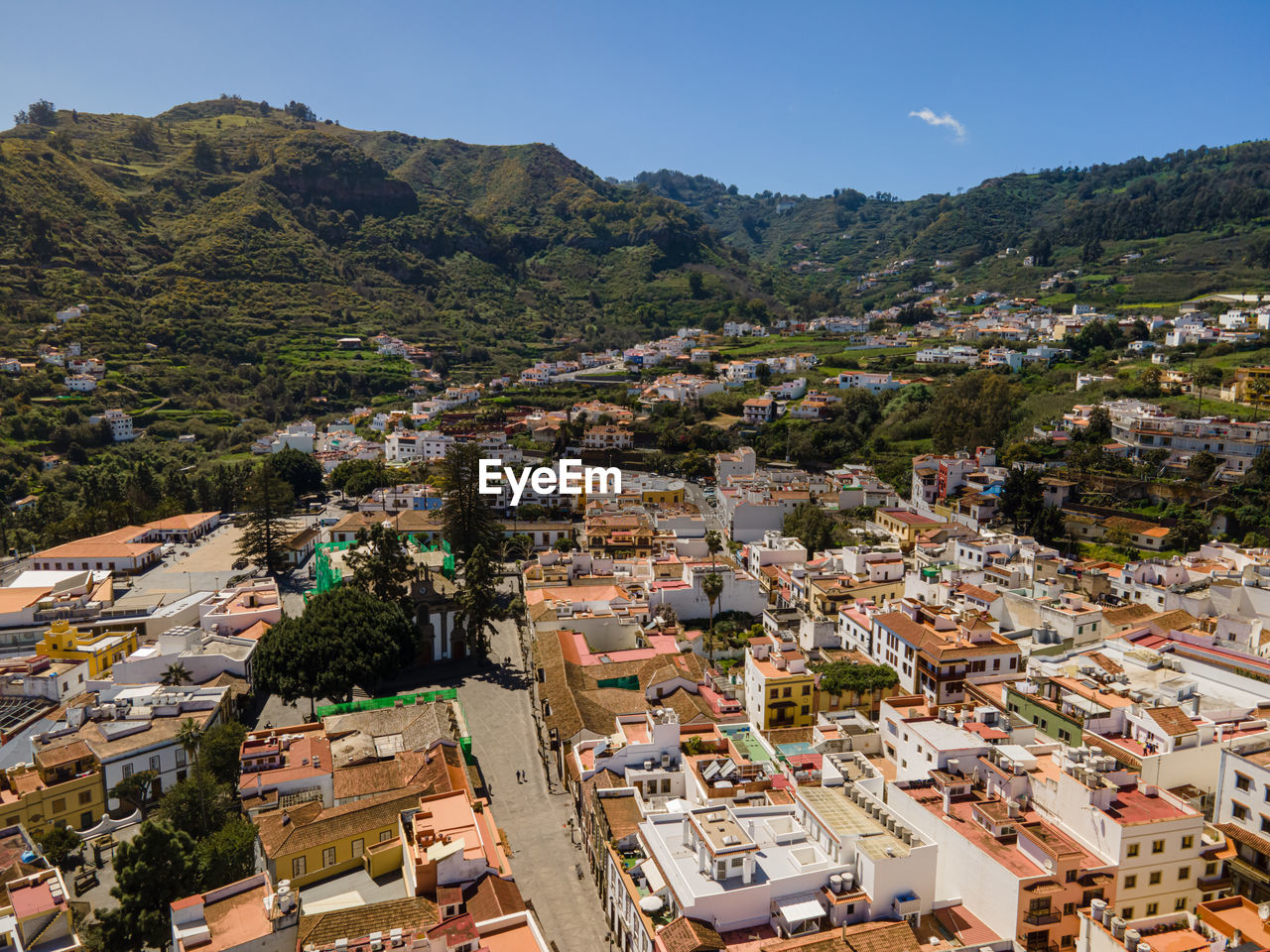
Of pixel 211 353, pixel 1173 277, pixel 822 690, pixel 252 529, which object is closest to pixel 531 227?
pixel 211 353

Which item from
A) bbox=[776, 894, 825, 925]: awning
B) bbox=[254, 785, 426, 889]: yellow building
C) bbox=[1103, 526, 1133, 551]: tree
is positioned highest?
bbox=[1103, 526, 1133, 551]: tree

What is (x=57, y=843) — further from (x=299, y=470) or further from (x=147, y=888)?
(x=299, y=470)

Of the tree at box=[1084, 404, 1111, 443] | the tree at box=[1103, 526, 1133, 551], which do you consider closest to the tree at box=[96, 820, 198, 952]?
the tree at box=[1103, 526, 1133, 551]

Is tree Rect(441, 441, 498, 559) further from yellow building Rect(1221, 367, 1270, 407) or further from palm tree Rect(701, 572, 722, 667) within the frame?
yellow building Rect(1221, 367, 1270, 407)

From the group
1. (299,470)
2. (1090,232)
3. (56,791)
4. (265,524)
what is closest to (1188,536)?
(265,524)

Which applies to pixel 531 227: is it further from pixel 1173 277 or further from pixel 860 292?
pixel 1173 277

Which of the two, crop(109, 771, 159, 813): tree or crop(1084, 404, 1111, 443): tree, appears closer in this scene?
crop(109, 771, 159, 813): tree

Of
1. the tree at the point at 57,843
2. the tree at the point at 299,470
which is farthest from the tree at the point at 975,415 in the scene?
the tree at the point at 57,843
